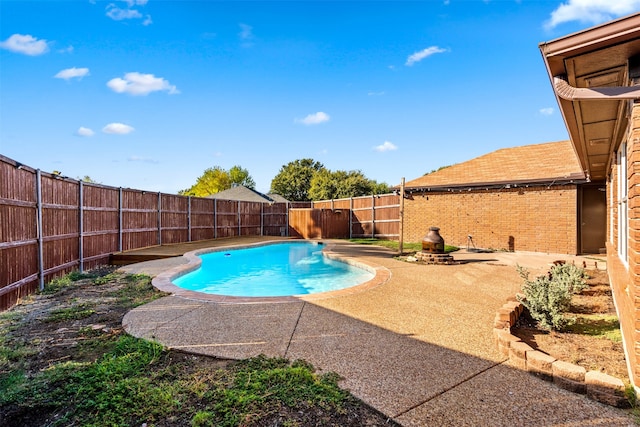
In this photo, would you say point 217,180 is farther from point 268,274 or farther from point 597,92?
point 597,92

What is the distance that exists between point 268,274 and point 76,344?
756cm

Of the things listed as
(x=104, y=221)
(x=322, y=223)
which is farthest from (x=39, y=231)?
(x=322, y=223)

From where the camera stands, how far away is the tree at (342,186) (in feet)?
105

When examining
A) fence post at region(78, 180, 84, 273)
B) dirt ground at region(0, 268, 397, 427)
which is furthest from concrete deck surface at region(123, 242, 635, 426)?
fence post at region(78, 180, 84, 273)

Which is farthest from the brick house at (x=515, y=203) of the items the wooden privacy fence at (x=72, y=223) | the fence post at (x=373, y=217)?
the wooden privacy fence at (x=72, y=223)

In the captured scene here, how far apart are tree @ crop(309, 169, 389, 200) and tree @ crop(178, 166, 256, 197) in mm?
20859

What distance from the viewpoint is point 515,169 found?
13.3 m

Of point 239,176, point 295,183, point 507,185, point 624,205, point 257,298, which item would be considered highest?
point 239,176

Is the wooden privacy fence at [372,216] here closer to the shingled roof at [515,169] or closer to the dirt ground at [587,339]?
the shingled roof at [515,169]

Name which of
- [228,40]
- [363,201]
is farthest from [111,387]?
[363,201]

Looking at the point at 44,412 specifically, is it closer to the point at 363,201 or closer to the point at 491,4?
the point at 491,4

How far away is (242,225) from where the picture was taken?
2014 cm

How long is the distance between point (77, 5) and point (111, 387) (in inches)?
489

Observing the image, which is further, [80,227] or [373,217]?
[373,217]
